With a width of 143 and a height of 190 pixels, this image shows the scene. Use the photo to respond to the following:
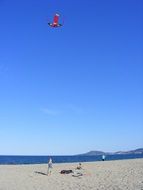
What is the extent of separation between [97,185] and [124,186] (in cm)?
190

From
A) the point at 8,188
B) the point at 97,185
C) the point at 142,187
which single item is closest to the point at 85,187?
the point at 97,185

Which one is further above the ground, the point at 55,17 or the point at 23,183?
the point at 55,17

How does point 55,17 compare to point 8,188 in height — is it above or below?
above

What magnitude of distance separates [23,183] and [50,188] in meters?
2.99

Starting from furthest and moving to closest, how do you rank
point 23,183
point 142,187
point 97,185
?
point 23,183 < point 97,185 < point 142,187

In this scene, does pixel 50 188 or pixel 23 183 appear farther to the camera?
pixel 23 183

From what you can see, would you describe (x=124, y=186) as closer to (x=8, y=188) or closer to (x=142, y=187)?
(x=142, y=187)

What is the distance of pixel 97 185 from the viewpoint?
71.6ft

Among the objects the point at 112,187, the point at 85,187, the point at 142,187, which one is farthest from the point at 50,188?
the point at 142,187

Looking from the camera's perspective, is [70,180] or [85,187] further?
[70,180]

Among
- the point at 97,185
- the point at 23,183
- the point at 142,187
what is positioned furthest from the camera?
the point at 23,183

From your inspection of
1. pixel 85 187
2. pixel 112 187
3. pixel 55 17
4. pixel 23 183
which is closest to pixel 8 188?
pixel 23 183

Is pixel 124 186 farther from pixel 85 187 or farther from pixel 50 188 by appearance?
pixel 50 188

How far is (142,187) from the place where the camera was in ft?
66.2
